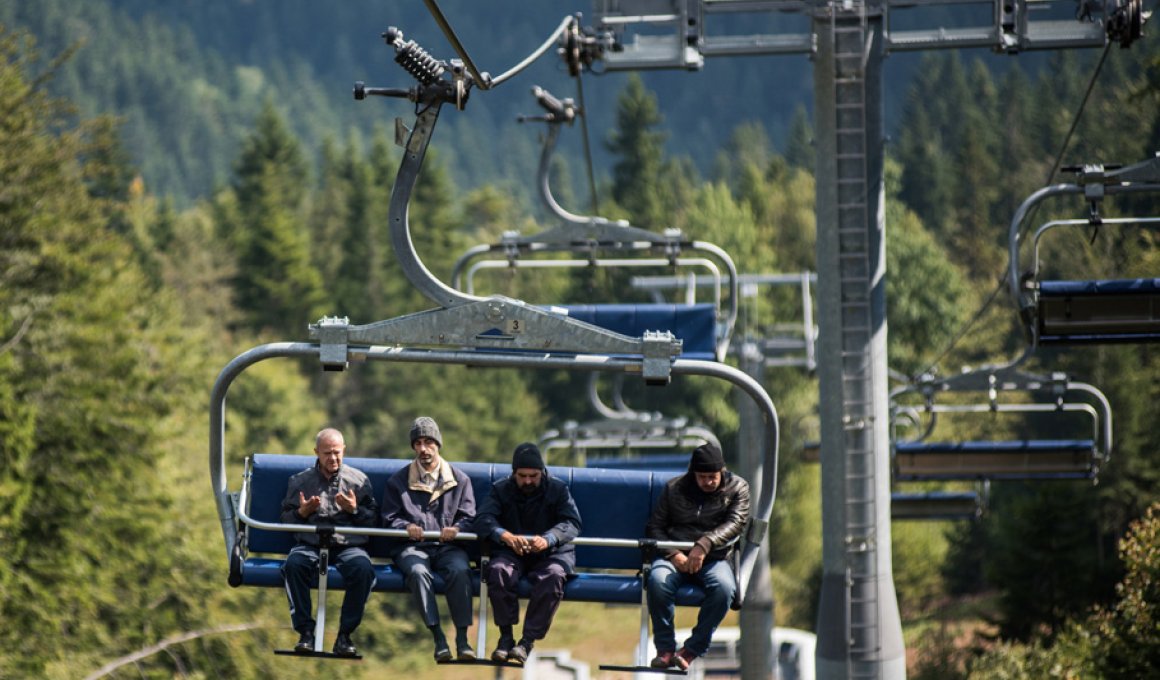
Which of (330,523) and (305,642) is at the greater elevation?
(330,523)

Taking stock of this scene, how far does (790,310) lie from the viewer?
189ft

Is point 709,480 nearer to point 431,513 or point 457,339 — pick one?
point 431,513

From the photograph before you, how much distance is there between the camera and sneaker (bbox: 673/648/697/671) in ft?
27.6

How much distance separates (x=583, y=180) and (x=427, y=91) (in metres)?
149

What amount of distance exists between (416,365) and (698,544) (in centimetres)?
5552

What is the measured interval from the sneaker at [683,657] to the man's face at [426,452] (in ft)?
4.48

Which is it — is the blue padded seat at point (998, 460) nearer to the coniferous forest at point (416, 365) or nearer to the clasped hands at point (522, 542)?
the coniferous forest at point (416, 365)

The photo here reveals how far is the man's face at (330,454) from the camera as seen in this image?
895 cm

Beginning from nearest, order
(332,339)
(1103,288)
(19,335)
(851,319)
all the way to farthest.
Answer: (332,339) → (851,319) → (1103,288) → (19,335)

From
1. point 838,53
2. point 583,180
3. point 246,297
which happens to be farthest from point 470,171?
point 838,53

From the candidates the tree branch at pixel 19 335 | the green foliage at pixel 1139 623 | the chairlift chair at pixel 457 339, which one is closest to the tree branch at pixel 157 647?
the tree branch at pixel 19 335

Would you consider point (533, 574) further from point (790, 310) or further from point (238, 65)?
point (238, 65)

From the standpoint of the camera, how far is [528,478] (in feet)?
29.1

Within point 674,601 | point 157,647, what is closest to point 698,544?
point 674,601
